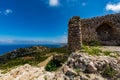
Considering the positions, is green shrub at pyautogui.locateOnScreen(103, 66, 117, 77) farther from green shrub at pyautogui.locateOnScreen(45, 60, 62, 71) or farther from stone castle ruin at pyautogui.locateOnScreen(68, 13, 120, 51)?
stone castle ruin at pyautogui.locateOnScreen(68, 13, 120, 51)

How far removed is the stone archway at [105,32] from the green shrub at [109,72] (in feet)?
26.8

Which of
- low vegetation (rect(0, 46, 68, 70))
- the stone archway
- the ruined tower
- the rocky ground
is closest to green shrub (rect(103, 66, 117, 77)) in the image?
the rocky ground

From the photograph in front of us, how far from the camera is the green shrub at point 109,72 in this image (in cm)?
1298

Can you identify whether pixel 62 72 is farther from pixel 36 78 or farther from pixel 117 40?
pixel 117 40

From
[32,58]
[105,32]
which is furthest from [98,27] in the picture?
[32,58]

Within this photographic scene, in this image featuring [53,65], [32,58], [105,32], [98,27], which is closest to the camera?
[53,65]

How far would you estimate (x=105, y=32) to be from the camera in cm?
2195

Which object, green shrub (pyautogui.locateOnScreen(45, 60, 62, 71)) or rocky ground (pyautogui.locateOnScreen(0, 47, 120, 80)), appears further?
green shrub (pyautogui.locateOnScreen(45, 60, 62, 71))

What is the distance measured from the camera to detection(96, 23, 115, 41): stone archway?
69.9ft

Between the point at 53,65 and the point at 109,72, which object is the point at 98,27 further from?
→ the point at 109,72

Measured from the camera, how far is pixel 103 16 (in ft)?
67.6

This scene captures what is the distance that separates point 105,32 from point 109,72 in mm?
9590

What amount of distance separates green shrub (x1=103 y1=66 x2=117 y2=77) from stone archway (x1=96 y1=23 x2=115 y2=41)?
8.16 metres

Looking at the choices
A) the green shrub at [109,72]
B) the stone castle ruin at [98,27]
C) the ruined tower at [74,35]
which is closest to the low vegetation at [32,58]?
the ruined tower at [74,35]
